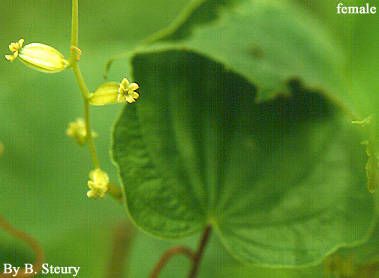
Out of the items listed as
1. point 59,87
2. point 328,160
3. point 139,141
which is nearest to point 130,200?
point 139,141

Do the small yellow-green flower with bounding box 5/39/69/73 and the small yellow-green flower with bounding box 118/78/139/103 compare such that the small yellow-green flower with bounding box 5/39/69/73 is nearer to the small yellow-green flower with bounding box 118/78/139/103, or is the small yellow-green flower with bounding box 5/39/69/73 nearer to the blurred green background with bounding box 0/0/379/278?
the small yellow-green flower with bounding box 118/78/139/103

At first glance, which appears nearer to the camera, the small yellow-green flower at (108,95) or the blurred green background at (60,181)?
the small yellow-green flower at (108,95)

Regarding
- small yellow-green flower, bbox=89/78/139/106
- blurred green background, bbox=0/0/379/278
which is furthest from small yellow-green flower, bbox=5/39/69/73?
blurred green background, bbox=0/0/379/278

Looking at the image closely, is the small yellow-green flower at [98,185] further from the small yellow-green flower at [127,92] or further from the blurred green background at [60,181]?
the blurred green background at [60,181]

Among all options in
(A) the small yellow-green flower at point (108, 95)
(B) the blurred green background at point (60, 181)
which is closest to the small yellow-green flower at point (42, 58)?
(A) the small yellow-green flower at point (108, 95)

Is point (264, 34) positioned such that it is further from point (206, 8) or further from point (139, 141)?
point (139, 141)
